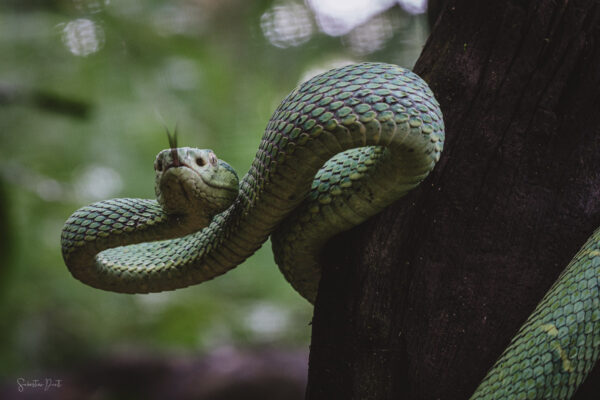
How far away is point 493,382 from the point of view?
4.55 ft

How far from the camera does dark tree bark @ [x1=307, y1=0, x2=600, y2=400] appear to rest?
1.49m

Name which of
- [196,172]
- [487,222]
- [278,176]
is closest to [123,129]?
[196,172]

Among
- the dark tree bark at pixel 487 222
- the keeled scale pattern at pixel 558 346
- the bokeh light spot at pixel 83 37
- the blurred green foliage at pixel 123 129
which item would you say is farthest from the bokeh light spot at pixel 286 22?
the keeled scale pattern at pixel 558 346

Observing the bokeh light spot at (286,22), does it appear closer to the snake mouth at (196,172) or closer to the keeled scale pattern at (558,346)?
the snake mouth at (196,172)

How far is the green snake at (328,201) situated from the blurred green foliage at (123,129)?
4.33ft

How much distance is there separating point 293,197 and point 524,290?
706 mm

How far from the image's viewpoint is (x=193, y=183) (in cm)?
143

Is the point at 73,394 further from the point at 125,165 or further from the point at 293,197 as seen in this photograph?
the point at 293,197

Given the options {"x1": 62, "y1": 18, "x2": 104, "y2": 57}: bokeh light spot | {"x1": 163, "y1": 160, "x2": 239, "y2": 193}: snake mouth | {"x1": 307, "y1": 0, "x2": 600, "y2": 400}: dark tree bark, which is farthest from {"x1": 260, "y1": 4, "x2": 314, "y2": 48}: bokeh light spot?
{"x1": 163, "y1": 160, "x2": 239, "y2": 193}: snake mouth

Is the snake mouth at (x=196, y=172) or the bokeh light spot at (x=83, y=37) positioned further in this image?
the bokeh light spot at (x=83, y=37)

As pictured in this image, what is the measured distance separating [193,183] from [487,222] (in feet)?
2.73

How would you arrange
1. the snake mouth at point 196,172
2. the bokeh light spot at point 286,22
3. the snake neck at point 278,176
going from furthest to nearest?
1. the bokeh light spot at point 286,22
2. the snake mouth at point 196,172
3. the snake neck at point 278,176

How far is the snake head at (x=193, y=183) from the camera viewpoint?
1414 mm

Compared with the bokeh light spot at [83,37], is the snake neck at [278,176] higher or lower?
lower
